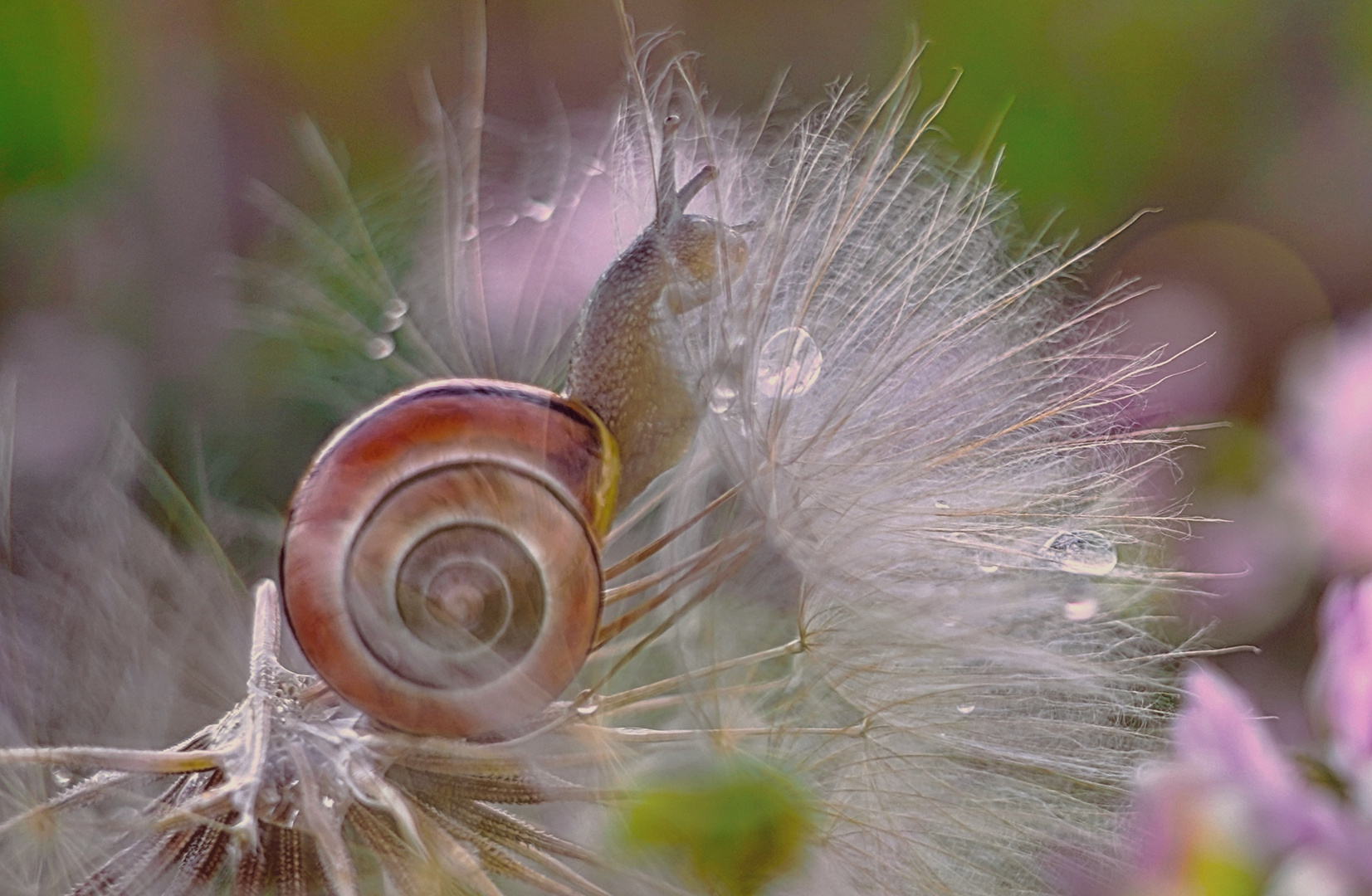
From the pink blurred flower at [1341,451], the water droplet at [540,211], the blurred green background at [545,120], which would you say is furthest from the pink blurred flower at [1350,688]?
the blurred green background at [545,120]

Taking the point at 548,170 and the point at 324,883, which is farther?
the point at 548,170

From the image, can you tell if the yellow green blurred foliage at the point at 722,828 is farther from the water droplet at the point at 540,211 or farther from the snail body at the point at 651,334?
the water droplet at the point at 540,211

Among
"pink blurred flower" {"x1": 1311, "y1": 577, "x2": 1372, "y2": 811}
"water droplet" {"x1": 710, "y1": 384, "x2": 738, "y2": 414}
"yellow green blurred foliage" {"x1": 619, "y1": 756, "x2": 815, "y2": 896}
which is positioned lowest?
"yellow green blurred foliage" {"x1": 619, "y1": 756, "x2": 815, "y2": 896}

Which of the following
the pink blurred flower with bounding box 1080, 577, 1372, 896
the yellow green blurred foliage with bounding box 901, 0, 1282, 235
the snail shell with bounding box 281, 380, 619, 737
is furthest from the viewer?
the yellow green blurred foliage with bounding box 901, 0, 1282, 235

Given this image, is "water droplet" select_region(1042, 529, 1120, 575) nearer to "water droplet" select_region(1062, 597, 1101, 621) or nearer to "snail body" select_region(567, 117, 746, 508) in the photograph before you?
"water droplet" select_region(1062, 597, 1101, 621)

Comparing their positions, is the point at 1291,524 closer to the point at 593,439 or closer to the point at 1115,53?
the point at 593,439

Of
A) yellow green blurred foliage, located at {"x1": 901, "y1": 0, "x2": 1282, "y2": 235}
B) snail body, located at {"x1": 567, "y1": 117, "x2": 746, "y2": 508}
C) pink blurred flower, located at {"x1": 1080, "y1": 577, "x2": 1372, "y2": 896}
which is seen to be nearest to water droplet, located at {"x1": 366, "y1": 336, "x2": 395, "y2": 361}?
snail body, located at {"x1": 567, "y1": 117, "x2": 746, "y2": 508}

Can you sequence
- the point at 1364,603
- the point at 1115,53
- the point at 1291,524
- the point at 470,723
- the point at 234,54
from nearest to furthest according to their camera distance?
the point at 1364,603, the point at 470,723, the point at 1291,524, the point at 1115,53, the point at 234,54

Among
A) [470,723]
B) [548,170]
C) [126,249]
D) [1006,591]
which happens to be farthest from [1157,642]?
[126,249]
